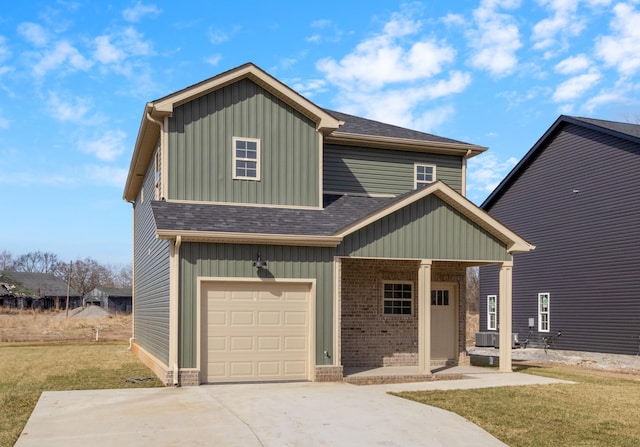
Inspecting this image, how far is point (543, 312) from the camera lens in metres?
28.8

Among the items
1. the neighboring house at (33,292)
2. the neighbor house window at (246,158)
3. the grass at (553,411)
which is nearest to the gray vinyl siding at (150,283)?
the neighbor house window at (246,158)

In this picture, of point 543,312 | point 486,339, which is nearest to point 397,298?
point 543,312

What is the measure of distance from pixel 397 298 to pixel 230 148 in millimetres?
6055

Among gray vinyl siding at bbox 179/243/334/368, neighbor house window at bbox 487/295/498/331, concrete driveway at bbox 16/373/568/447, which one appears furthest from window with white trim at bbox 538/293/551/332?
concrete driveway at bbox 16/373/568/447

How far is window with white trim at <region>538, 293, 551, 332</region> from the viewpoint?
28.5m

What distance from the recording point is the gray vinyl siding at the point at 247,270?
1430 cm

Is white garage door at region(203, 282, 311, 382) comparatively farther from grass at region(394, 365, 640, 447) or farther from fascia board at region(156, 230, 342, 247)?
grass at region(394, 365, 640, 447)

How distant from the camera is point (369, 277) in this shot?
1800cm

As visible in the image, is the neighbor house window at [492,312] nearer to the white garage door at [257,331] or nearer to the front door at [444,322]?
the front door at [444,322]

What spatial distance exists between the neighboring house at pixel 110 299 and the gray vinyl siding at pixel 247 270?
65602 mm

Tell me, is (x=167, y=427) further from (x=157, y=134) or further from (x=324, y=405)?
(x=157, y=134)

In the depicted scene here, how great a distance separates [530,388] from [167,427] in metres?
7.86

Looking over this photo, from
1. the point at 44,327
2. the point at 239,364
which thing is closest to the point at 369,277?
the point at 239,364

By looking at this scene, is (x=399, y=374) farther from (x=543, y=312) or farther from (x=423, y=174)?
(x=543, y=312)
